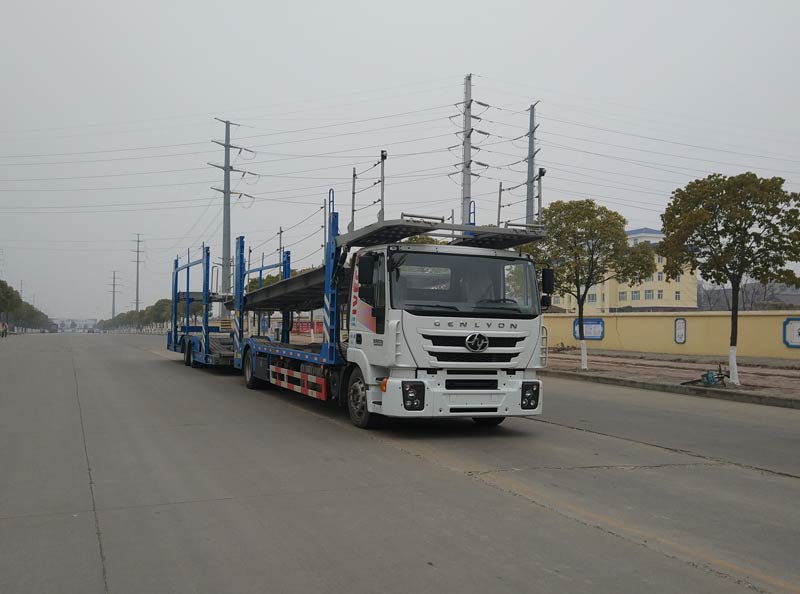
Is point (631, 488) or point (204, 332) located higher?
point (204, 332)

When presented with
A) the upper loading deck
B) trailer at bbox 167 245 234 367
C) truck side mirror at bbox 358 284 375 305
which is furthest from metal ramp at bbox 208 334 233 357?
truck side mirror at bbox 358 284 375 305

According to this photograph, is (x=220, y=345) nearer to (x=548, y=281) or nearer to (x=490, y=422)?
(x=490, y=422)

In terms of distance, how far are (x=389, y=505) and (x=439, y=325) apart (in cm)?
349

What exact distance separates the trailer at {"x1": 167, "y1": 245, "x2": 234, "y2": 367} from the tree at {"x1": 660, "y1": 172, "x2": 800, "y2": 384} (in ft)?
39.6

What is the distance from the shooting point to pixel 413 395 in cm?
889

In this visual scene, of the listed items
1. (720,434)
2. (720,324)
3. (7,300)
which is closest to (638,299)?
(720,324)

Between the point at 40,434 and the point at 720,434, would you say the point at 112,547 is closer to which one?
the point at 40,434

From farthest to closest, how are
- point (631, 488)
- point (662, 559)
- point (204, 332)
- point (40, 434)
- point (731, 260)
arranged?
point (204, 332) < point (731, 260) < point (40, 434) < point (631, 488) < point (662, 559)

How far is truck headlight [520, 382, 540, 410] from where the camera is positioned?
31.2 ft

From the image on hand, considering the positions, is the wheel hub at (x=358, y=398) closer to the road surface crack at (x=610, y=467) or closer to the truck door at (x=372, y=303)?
the truck door at (x=372, y=303)

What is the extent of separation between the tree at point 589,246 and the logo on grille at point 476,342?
12738 mm

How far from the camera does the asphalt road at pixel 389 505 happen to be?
432 centimetres

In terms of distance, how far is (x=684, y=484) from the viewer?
684 cm

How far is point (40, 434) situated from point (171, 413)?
7.45ft
